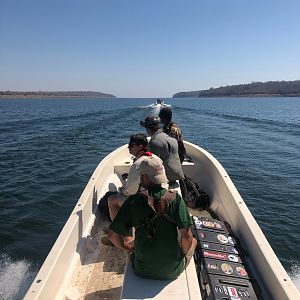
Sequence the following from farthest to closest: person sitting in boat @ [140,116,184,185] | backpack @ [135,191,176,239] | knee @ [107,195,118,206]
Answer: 1. person sitting in boat @ [140,116,184,185]
2. knee @ [107,195,118,206]
3. backpack @ [135,191,176,239]

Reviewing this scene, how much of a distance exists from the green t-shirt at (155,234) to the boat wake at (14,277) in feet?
11.2

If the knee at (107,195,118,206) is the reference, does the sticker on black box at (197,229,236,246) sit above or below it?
below

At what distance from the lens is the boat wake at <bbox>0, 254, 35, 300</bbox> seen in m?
5.20

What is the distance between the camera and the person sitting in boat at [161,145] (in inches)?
183

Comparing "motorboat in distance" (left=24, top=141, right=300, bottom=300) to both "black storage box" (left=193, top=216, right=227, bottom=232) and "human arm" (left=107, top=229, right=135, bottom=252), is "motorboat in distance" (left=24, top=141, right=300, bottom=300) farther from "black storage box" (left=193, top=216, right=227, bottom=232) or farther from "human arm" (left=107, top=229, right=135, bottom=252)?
"human arm" (left=107, top=229, right=135, bottom=252)

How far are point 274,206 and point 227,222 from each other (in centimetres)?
526

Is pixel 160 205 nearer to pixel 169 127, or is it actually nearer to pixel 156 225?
pixel 156 225

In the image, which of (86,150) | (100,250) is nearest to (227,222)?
(100,250)

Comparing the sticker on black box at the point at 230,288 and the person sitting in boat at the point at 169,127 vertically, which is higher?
the person sitting in boat at the point at 169,127

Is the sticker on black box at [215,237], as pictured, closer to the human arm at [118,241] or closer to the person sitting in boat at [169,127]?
the human arm at [118,241]

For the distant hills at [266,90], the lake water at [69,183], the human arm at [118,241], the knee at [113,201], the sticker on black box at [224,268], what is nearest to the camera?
the human arm at [118,241]

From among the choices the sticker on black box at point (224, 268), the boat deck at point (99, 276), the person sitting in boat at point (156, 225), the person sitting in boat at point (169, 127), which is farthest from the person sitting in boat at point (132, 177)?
the person sitting in boat at point (169, 127)

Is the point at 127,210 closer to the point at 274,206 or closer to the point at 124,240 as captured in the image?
the point at 124,240

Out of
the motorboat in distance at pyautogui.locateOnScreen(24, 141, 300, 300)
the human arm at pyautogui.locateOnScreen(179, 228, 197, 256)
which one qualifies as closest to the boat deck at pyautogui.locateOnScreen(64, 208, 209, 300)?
the motorboat in distance at pyautogui.locateOnScreen(24, 141, 300, 300)
